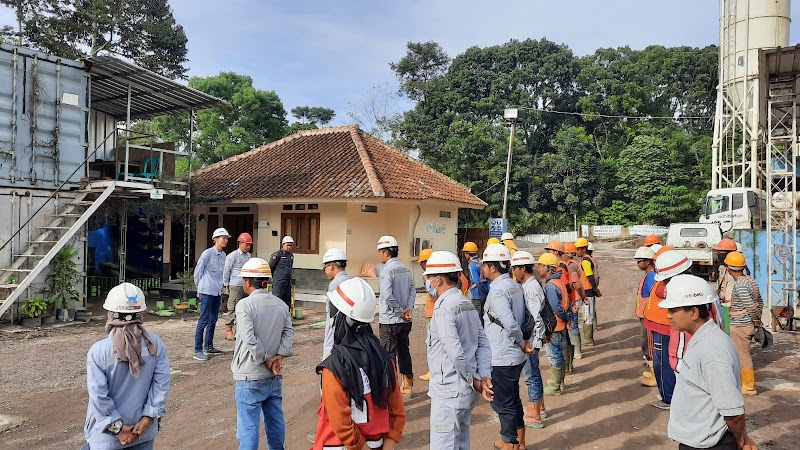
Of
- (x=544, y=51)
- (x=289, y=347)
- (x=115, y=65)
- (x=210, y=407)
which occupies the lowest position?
(x=210, y=407)

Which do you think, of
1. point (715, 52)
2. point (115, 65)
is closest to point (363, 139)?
point (115, 65)

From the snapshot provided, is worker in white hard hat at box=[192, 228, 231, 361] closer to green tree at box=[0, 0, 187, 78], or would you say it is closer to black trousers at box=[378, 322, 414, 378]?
black trousers at box=[378, 322, 414, 378]

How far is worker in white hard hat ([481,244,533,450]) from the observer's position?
452 centimetres

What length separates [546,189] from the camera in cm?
3619

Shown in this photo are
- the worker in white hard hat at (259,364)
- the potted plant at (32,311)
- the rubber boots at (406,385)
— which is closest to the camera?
the worker in white hard hat at (259,364)

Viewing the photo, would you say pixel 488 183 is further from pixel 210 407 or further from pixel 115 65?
pixel 210 407

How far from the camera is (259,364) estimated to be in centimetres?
408

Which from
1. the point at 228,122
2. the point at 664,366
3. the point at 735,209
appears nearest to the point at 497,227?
the point at 735,209

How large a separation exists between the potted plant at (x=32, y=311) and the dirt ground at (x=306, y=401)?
0.55m

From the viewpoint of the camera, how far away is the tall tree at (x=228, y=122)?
30516 mm

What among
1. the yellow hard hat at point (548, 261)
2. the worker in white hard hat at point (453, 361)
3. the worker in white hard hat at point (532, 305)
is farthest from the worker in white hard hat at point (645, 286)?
the worker in white hard hat at point (453, 361)

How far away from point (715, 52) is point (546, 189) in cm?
1889

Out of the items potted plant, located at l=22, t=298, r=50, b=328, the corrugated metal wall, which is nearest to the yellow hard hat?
potted plant, located at l=22, t=298, r=50, b=328

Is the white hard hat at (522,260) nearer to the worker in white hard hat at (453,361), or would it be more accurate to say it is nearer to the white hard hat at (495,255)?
the white hard hat at (495,255)
